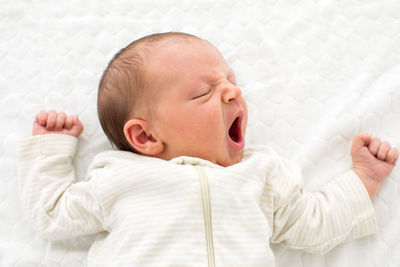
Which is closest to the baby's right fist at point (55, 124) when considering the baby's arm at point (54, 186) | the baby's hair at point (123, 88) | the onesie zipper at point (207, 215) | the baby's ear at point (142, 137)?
the baby's arm at point (54, 186)

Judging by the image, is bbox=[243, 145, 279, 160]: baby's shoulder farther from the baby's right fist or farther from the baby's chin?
the baby's right fist

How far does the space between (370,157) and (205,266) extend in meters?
0.59

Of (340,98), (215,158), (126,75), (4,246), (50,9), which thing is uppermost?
(50,9)

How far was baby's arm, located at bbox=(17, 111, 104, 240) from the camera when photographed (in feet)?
3.73

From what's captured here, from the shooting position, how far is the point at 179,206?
3.46 ft

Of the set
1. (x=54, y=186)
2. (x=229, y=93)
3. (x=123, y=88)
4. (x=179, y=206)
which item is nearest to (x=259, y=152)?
(x=229, y=93)

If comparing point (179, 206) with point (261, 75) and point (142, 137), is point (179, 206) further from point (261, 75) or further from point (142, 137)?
point (261, 75)

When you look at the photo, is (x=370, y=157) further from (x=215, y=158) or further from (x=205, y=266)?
(x=205, y=266)

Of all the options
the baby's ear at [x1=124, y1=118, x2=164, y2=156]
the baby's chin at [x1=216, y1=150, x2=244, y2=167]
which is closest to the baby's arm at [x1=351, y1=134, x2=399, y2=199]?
the baby's chin at [x1=216, y1=150, x2=244, y2=167]

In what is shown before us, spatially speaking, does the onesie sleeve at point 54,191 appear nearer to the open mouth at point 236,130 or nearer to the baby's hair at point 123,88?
the baby's hair at point 123,88

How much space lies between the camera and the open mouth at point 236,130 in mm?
1192

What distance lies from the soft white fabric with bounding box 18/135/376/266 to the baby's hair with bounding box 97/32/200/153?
81 millimetres

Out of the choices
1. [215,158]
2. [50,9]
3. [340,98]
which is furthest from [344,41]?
[50,9]

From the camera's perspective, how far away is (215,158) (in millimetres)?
1161
